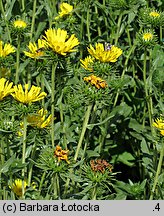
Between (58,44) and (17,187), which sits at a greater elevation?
(58,44)

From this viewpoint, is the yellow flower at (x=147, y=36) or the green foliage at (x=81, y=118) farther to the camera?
the yellow flower at (x=147, y=36)

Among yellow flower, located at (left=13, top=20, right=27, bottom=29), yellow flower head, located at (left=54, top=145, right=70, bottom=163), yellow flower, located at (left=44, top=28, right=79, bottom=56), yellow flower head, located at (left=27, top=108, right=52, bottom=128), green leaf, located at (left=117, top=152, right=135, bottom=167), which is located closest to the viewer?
yellow flower head, located at (left=54, top=145, right=70, bottom=163)

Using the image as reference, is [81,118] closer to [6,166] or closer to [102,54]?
[102,54]

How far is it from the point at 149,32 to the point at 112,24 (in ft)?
1.57

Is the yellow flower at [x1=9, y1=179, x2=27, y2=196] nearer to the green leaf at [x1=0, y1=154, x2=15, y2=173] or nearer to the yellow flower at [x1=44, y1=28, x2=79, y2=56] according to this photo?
the green leaf at [x1=0, y1=154, x2=15, y2=173]

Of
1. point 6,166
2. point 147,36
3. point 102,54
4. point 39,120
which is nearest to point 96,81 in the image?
point 102,54

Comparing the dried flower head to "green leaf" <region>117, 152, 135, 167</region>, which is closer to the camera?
the dried flower head

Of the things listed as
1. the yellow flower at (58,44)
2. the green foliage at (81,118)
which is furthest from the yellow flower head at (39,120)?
the yellow flower at (58,44)

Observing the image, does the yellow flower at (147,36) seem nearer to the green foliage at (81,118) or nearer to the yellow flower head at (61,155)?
the green foliage at (81,118)

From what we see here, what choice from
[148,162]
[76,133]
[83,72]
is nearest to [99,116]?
[76,133]

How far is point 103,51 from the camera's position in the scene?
2227 millimetres

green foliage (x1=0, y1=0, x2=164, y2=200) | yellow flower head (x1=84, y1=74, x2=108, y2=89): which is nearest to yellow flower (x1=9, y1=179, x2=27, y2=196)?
green foliage (x1=0, y1=0, x2=164, y2=200)

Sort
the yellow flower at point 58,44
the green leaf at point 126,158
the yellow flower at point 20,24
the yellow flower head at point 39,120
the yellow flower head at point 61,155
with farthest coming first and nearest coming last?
the green leaf at point 126,158 < the yellow flower at point 20,24 < the yellow flower head at point 39,120 < the yellow flower at point 58,44 < the yellow flower head at point 61,155

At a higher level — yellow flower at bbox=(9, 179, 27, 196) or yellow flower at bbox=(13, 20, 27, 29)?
yellow flower at bbox=(13, 20, 27, 29)
